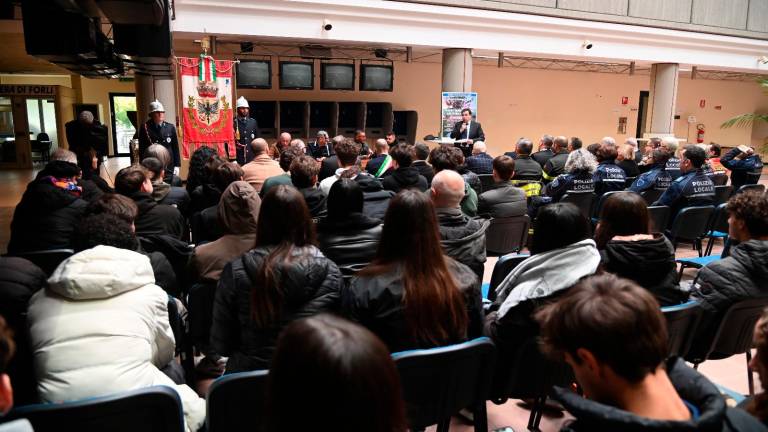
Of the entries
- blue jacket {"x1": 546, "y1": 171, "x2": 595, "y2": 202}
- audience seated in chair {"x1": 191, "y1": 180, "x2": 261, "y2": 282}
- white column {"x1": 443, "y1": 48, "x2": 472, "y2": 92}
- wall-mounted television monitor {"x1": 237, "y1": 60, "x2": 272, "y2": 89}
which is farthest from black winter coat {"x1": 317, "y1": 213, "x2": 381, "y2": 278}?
wall-mounted television monitor {"x1": 237, "y1": 60, "x2": 272, "y2": 89}

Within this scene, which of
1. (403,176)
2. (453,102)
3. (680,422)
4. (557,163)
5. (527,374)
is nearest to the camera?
(680,422)

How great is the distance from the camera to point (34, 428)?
1.42 m

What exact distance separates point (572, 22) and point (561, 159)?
461 centimetres

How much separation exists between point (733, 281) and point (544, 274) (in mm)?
992

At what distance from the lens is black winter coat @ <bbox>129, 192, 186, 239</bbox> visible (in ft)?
10.9

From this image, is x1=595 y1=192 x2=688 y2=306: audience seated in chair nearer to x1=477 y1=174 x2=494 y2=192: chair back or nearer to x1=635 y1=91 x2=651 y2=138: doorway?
x1=477 y1=174 x2=494 y2=192: chair back

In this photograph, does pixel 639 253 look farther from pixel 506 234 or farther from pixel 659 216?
pixel 659 216

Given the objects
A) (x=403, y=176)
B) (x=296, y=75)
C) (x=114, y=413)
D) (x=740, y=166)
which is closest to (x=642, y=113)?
(x=740, y=166)

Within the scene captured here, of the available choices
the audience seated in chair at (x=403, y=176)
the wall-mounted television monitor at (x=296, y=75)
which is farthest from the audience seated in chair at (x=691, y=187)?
the wall-mounted television monitor at (x=296, y=75)

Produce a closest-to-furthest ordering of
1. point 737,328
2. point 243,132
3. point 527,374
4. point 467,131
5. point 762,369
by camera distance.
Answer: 1. point 762,369
2. point 527,374
3. point 737,328
4. point 243,132
5. point 467,131

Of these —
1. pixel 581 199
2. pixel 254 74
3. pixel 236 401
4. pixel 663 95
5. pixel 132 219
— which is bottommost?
pixel 236 401

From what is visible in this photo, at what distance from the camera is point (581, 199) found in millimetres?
5445

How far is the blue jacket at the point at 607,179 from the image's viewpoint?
5.78 m

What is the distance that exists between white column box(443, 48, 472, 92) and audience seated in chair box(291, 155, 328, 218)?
20.8 ft
